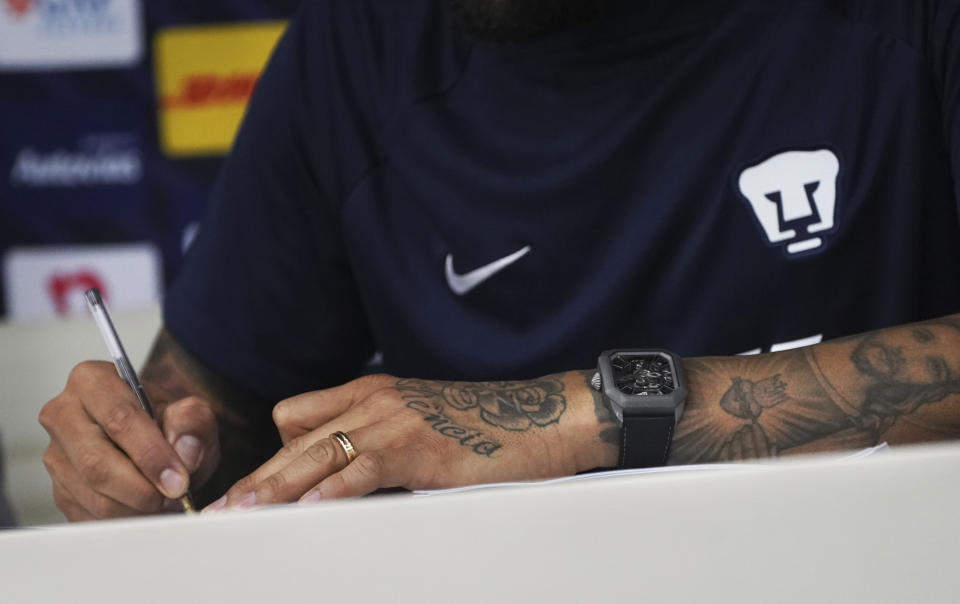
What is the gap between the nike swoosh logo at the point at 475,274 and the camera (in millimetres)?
947

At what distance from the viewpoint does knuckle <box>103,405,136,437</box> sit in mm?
734

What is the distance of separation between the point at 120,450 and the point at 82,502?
8 cm

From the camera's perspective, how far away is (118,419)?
2.42 ft

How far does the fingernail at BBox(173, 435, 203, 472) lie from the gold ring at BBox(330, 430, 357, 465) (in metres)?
0.21

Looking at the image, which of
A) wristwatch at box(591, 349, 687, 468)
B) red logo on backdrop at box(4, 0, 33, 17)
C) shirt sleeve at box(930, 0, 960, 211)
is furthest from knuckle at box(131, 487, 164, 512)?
red logo on backdrop at box(4, 0, 33, 17)

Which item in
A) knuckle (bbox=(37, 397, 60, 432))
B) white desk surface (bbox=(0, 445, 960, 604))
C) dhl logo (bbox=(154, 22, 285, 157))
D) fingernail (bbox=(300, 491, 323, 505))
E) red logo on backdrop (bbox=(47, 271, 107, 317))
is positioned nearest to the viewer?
white desk surface (bbox=(0, 445, 960, 604))

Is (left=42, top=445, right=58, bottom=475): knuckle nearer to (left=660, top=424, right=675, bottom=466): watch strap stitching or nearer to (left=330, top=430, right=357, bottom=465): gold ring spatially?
(left=330, top=430, right=357, bottom=465): gold ring

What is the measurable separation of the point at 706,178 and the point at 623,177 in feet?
0.26

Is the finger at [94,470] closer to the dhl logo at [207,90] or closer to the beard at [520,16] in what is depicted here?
the beard at [520,16]

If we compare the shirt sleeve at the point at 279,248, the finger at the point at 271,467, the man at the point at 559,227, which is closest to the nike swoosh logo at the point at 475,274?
the man at the point at 559,227

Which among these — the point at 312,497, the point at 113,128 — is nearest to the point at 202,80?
the point at 113,128

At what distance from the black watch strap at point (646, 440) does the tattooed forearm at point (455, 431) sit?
8 centimetres

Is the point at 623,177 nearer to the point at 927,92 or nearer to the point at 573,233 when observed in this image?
the point at 573,233

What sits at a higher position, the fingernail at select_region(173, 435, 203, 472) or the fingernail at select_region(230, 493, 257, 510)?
the fingernail at select_region(230, 493, 257, 510)
